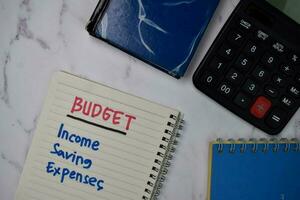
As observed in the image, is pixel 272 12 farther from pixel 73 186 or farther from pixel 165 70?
pixel 73 186

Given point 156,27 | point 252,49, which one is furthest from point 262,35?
point 156,27

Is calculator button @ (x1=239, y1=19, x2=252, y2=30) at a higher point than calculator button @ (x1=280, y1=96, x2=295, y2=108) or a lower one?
higher

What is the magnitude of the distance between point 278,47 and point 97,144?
0.24m

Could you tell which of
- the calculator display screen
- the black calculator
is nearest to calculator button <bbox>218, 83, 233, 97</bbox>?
the black calculator

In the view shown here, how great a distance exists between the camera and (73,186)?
1.56ft

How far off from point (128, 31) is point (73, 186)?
196 mm

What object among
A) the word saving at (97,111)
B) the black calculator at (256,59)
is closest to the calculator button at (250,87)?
the black calculator at (256,59)

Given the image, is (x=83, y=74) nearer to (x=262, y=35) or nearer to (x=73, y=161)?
(x=73, y=161)

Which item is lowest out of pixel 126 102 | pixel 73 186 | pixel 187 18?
pixel 73 186

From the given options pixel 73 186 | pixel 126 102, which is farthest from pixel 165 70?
pixel 73 186

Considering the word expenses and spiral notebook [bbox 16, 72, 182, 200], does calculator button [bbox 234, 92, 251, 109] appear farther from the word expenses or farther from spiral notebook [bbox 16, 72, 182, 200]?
the word expenses

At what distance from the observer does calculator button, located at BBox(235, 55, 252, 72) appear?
1.49ft

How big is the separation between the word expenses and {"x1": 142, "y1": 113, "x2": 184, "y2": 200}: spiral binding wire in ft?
0.20

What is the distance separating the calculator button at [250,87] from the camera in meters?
0.46
